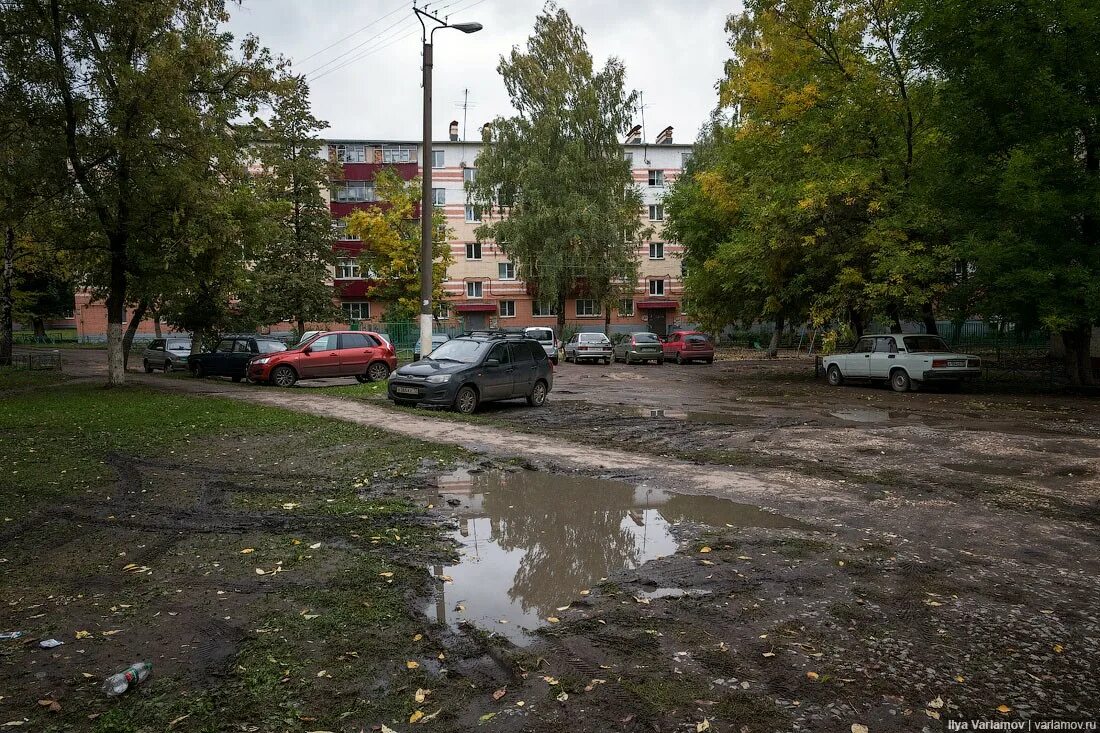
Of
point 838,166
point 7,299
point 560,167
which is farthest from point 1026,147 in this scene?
point 7,299

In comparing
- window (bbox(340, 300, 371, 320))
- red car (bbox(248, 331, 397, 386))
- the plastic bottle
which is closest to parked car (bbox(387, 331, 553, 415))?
red car (bbox(248, 331, 397, 386))

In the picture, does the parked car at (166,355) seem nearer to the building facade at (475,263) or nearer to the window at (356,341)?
the window at (356,341)

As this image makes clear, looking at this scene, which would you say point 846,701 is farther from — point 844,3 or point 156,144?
point 844,3

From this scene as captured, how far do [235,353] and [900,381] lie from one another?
70.2ft

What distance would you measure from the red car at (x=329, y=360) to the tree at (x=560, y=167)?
19359 millimetres

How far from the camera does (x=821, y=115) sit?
2256cm

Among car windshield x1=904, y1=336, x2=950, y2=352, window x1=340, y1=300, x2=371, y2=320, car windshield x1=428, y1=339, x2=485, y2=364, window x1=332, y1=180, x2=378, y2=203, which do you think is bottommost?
car windshield x1=428, y1=339, x2=485, y2=364

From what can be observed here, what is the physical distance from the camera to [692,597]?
472 centimetres

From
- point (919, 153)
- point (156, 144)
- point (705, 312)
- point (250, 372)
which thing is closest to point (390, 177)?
point (705, 312)

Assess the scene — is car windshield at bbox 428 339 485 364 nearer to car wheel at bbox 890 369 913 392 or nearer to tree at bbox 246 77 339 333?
car wheel at bbox 890 369 913 392

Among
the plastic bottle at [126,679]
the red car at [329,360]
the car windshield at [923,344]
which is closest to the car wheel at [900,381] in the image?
the car windshield at [923,344]

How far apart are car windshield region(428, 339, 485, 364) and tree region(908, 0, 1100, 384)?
12.6m

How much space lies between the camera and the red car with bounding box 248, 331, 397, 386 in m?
20.8

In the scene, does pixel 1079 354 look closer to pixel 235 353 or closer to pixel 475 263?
pixel 235 353
